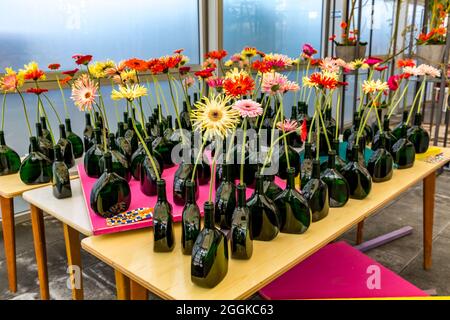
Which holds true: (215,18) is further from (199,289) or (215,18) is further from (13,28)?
(199,289)

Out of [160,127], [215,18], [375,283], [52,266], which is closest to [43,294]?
[52,266]

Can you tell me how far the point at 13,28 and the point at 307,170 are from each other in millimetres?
2095

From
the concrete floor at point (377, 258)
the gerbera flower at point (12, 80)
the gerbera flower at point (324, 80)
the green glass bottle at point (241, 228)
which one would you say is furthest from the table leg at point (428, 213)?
the gerbera flower at point (12, 80)

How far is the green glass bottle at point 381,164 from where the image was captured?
148cm

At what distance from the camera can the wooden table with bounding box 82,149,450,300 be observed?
0.90 meters

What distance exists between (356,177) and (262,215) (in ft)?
1.44

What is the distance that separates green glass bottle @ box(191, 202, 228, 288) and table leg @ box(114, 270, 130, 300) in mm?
254

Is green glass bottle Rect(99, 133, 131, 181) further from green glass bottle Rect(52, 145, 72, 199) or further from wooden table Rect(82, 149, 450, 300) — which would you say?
wooden table Rect(82, 149, 450, 300)

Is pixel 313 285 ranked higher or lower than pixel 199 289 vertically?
lower

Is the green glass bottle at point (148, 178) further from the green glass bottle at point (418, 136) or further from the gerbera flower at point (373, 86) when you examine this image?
the green glass bottle at point (418, 136)

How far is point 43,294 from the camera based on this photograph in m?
1.82

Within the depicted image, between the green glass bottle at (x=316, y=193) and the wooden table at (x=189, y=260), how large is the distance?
0.04 m

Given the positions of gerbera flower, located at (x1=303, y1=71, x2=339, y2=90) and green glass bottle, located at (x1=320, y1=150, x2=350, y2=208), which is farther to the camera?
green glass bottle, located at (x1=320, y1=150, x2=350, y2=208)

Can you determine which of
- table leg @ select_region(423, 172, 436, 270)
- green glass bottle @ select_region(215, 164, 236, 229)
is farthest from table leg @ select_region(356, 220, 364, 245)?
green glass bottle @ select_region(215, 164, 236, 229)
